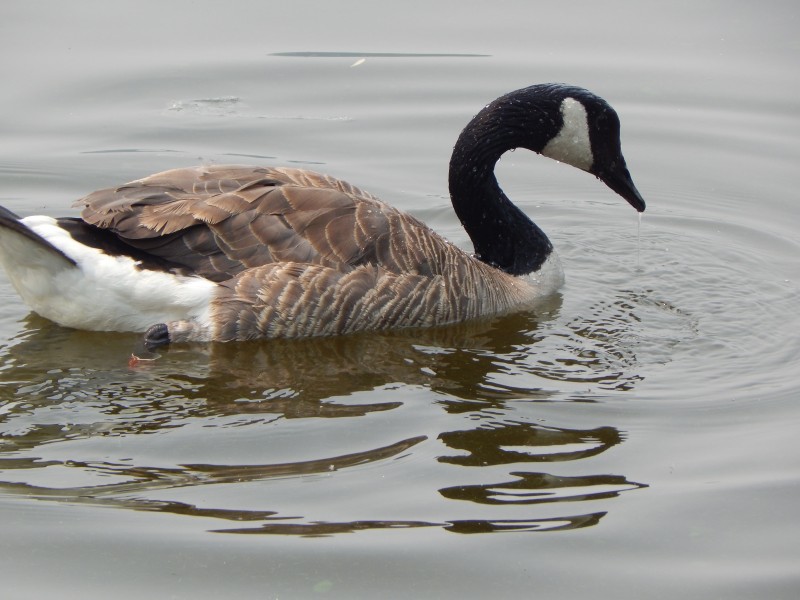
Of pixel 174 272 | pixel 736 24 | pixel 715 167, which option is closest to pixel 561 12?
pixel 736 24

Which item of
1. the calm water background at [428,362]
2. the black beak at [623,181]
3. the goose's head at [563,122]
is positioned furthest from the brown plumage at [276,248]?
the black beak at [623,181]

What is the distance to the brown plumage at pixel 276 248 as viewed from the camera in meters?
9.18

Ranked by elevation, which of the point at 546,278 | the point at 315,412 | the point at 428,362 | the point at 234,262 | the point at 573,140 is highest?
the point at 573,140

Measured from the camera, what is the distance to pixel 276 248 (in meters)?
9.27

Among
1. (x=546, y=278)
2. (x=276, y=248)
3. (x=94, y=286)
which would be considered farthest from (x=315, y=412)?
(x=546, y=278)

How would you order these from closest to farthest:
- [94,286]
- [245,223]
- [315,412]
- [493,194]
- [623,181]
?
1. [315,412]
2. [94,286]
3. [245,223]
4. [493,194]
5. [623,181]

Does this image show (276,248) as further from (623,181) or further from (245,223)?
(623,181)

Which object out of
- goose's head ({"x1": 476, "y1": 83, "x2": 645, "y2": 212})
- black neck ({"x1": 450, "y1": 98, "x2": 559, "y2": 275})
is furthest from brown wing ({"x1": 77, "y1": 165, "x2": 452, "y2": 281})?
goose's head ({"x1": 476, "y1": 83, "x2": 645, "y2": 212})

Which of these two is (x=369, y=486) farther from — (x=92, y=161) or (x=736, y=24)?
(x=736, y=24)

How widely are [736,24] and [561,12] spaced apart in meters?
2.23

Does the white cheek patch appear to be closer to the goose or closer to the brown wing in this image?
the goose

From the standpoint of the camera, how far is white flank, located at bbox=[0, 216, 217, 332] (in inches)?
355

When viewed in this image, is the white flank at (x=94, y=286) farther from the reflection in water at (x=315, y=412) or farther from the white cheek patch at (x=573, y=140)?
the white cheek patch at (x=573, y=140)

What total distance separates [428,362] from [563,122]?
2714mm
